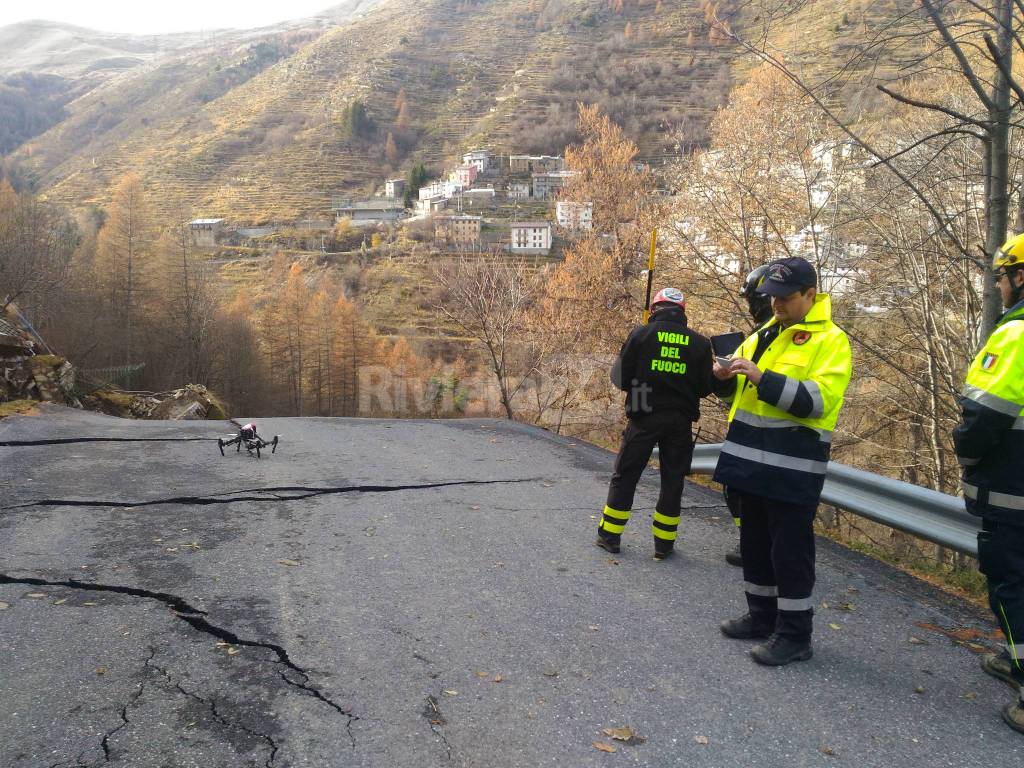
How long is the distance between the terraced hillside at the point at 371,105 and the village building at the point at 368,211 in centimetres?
546

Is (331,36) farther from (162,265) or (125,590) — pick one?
(125,590)

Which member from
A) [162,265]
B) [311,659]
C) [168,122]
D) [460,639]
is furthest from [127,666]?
[168,122]

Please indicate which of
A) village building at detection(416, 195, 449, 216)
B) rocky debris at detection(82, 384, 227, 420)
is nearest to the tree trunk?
rocky debris at detection(82, 384, 227, 420)

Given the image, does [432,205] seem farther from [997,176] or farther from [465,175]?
[997,176]

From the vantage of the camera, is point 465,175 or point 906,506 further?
point 465,175

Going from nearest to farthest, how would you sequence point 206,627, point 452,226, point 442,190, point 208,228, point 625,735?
point 625,735 < point 206,627 < point 452,226 < point 208,228 < point 442,190

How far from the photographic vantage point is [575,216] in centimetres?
2670

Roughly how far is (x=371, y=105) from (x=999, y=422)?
167 m

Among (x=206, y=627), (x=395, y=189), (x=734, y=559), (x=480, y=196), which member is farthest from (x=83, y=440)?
(x=395, y=189)

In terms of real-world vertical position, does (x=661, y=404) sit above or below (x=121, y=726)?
above

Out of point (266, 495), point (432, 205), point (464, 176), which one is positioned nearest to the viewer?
point (266, 495)

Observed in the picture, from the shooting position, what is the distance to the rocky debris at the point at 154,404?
14906mm

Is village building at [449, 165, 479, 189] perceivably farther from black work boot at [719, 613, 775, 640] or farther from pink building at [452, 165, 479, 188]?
black work boot at [719, 613, 775, 640]

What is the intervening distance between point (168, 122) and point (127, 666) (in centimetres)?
19346
